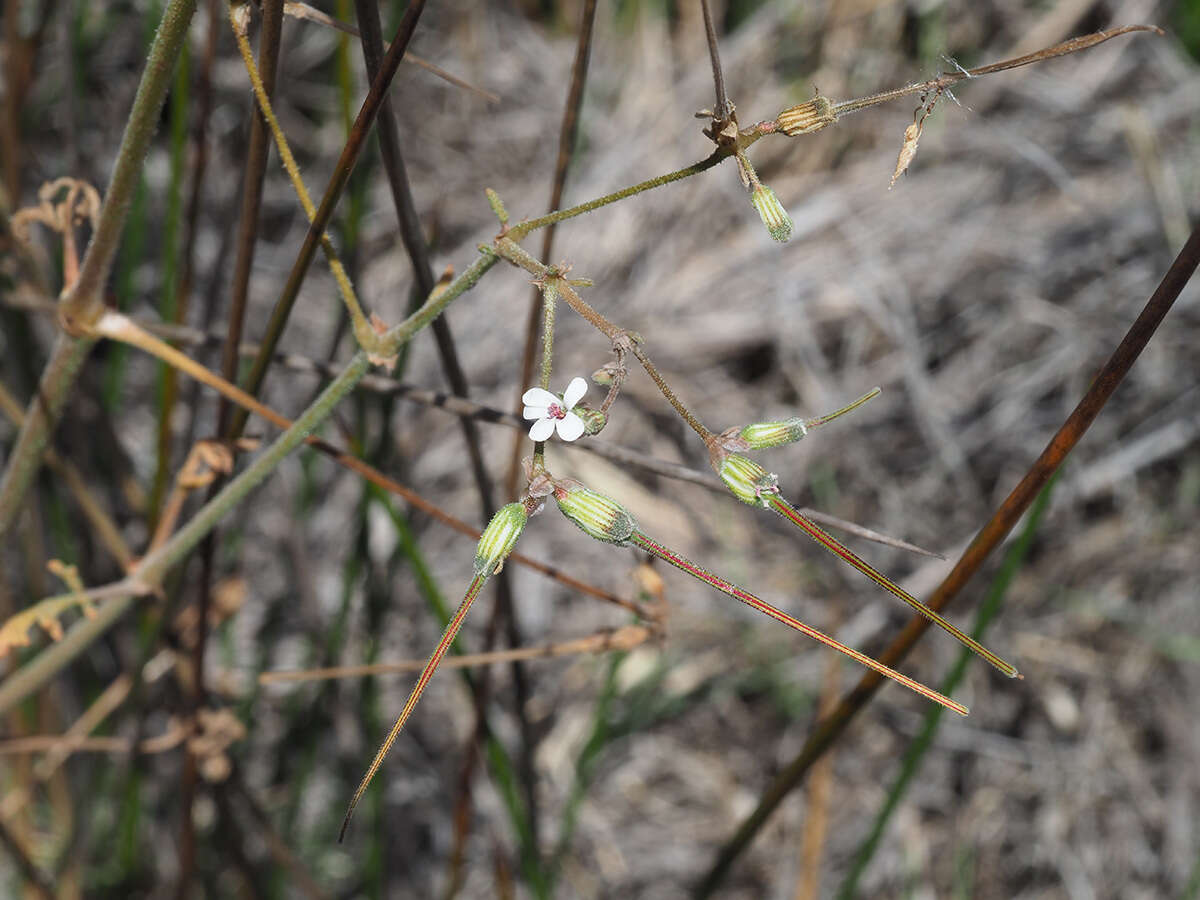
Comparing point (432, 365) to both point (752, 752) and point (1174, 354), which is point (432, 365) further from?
point (1174, 354)

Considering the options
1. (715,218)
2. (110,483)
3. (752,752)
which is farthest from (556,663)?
(715,218)

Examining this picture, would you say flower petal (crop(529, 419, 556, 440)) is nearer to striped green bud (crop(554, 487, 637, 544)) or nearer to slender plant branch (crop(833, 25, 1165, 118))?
striped green bud (crop(554, 487, 637, 544))

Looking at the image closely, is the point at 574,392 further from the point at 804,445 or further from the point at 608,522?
the point at 804,445

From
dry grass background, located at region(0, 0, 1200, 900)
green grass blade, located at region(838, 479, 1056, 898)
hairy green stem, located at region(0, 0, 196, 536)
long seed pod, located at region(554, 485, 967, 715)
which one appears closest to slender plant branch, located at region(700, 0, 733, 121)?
long seed pod, located at region(554, 485, 967, 715)

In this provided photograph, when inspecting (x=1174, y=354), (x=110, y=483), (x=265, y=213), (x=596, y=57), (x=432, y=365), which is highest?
(x=596, y=57)

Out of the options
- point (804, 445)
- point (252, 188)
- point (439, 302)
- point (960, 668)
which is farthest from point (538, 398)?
point (804, 445)

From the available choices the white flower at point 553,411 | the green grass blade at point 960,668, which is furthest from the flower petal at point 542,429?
the green grass blade at point 960,668
